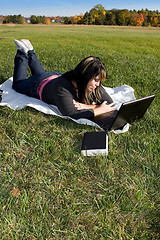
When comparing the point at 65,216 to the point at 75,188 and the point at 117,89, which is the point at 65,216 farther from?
the point at 117,89

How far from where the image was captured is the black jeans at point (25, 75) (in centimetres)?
484

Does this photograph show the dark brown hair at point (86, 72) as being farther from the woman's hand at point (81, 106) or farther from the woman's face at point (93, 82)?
the woman's hand at point (81, 106)

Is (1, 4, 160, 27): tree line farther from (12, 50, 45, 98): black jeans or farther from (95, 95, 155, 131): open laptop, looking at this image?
(95, 95, 155, 131): open laptop

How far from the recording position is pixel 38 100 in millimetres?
4680

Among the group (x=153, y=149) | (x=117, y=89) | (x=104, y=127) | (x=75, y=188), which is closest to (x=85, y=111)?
(x=104, y=127)

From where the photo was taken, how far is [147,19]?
85625mm

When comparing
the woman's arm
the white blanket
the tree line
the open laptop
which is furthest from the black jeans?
the tree line

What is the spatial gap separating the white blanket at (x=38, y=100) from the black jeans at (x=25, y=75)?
0.48ft

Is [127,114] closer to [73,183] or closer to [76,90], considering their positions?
[76,90]

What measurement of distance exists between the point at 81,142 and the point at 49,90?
53.6 inches

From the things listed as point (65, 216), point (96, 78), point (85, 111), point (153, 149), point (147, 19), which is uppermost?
point (147, 19)

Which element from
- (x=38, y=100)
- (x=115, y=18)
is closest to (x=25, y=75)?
(x=38, y=100)

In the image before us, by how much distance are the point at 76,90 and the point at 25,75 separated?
188 centimetres

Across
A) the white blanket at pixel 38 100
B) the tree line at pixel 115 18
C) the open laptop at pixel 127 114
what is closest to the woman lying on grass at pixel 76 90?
the white blanket at pixel 38 100
